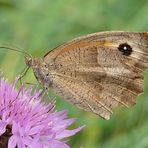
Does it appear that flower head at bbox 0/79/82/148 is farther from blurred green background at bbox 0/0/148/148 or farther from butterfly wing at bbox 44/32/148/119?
blurred green background at bbox 0/0/148/148

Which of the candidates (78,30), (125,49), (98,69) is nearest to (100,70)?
(98,69)

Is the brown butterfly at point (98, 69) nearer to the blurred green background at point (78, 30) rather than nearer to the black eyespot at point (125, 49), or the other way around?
the black eyespot at point (125, 49)

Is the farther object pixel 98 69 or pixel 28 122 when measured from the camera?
pixel 98 69

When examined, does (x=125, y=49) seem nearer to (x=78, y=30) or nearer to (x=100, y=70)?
(x=100, y=70)

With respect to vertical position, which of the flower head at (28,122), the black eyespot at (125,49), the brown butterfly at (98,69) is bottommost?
the flower head at (28,122)

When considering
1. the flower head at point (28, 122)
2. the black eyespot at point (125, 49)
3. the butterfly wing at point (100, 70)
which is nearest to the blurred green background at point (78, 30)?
the butterfly wing at point (100, 70)

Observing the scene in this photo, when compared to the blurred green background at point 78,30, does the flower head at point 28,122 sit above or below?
below
